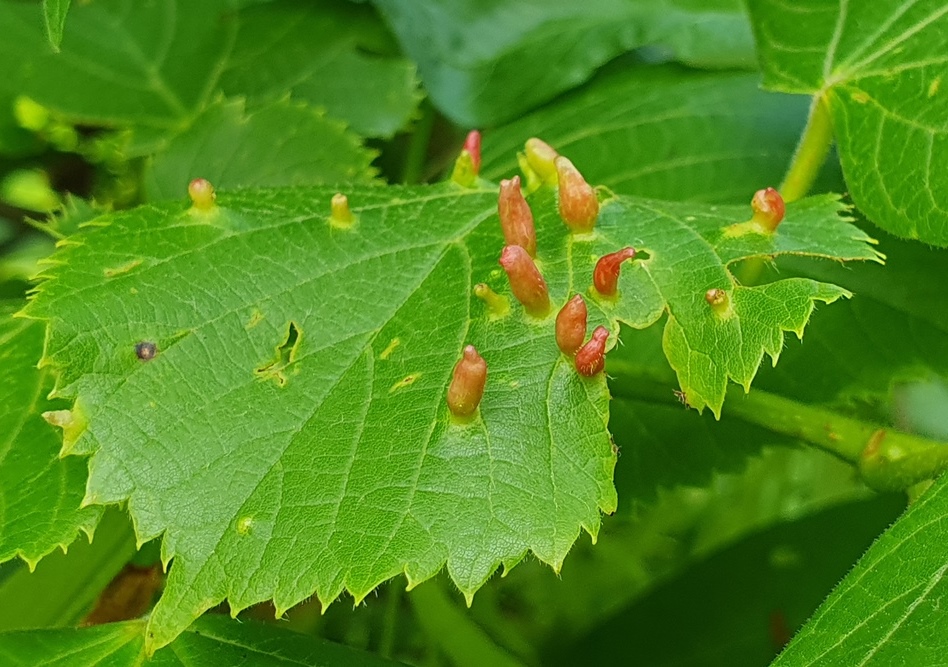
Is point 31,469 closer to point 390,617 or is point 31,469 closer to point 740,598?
point 390,617

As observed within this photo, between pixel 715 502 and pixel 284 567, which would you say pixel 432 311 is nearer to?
pixel 284 567

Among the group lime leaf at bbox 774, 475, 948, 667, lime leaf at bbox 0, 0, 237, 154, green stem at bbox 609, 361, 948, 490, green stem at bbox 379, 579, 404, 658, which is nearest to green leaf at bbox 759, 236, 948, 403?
green stem at bbox 609, 361, 948, 490

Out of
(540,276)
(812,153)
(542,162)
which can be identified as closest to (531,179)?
(542,162)

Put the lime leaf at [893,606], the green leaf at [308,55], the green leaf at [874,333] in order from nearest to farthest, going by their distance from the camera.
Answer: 1. the lime leaf at [893,606]
2. the green leaf at [874,333]
3. the green leaf at [308,55]

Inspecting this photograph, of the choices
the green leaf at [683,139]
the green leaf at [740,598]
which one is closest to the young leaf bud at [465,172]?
the green leaf at [683,139]

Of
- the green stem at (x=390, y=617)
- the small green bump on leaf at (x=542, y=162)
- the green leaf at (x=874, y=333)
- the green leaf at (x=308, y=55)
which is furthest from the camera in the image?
the green leaf at (x=308, y=55)

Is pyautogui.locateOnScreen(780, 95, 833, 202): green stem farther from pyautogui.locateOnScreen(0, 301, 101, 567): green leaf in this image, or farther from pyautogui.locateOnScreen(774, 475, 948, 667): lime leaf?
pyautogui.locateOnScreen(0, 301, 101, 567): green leaf

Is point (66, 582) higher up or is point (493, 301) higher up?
point (493, 301)

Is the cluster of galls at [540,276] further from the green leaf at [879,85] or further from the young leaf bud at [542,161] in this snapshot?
the green leaf at [879,85]
